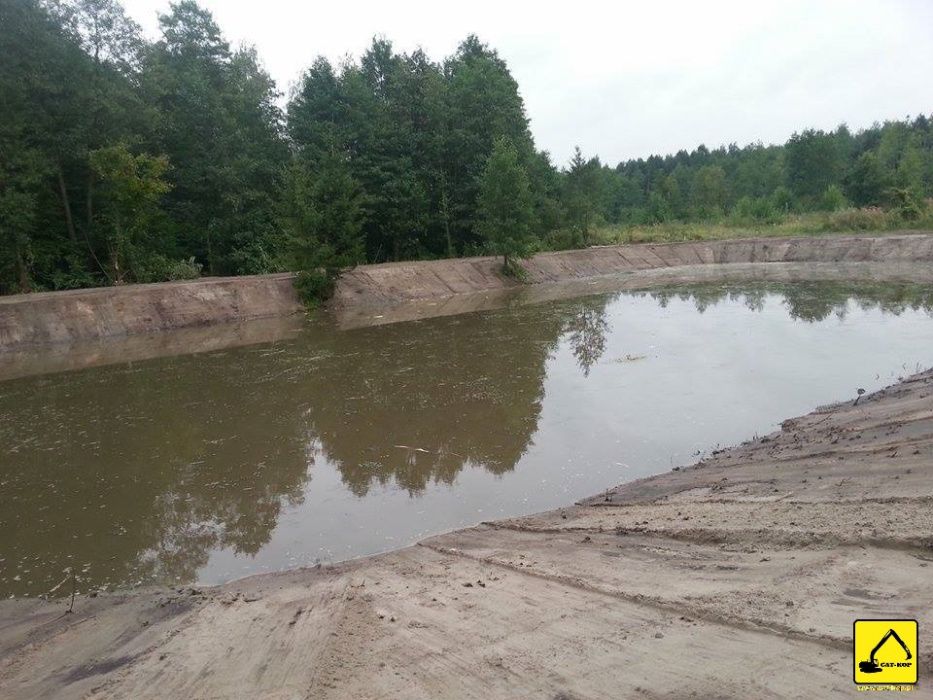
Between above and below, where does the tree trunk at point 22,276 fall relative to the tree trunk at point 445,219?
below

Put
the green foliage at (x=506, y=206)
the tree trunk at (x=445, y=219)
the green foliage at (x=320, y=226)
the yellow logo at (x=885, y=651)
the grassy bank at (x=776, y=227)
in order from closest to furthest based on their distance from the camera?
the yellow logo at (x=885, y=651) → the green foliage at (x=320, y=226) → the green foliage at (x=506, y=206) → the tree trunk at (x=445, y=219) → the grassy bank at (x=776, y=227)

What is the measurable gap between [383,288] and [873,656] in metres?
28.9

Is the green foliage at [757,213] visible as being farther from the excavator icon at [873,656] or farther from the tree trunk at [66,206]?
the excavator icon at [873,656]

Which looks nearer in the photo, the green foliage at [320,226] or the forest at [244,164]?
the forest at [244,164]

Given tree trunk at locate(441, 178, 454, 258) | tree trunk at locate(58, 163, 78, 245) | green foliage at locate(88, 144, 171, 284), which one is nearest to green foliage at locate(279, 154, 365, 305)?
green foliage at locate(88, 144, 171, 284)

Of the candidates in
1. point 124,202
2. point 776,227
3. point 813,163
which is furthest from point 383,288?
point 813,163

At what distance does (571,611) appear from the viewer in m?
4.23

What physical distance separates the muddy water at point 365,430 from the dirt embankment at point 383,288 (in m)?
7.02

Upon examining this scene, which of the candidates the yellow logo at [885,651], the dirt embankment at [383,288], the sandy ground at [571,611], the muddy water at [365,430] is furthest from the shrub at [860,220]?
the yellow logo at [885,651]

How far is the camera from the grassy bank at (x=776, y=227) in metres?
43.8

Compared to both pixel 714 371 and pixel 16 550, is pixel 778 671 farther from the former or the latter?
pixel 714 371

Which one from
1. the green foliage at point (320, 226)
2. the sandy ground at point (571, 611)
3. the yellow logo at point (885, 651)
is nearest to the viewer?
the yellow logo at point (885, 651)

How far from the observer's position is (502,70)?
45.3 metres

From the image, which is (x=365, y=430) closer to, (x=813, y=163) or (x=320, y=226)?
(x=320, y=226)
